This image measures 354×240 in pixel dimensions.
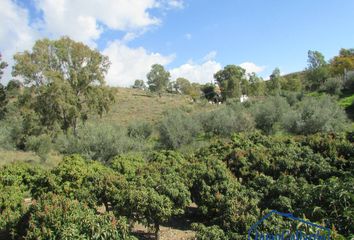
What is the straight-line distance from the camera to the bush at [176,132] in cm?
2538

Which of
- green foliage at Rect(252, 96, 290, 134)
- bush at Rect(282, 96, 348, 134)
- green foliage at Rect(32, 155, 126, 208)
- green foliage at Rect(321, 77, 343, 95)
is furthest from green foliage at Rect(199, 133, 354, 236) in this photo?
green foliage at Rect(321, 77, 343, 95)

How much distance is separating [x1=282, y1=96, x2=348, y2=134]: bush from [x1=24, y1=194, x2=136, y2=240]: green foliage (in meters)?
19.3

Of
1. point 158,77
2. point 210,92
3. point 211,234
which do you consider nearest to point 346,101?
point 211,234

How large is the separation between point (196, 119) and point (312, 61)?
34123 mm

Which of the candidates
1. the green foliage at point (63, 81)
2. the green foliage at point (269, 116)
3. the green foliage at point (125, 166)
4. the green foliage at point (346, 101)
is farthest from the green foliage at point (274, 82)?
the green foliage at point (125, 166)

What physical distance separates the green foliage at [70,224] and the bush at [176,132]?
60.5 ft

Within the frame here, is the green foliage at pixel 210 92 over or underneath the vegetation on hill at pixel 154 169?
over

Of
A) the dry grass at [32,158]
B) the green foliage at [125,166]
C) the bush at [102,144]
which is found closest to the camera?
the green foliage at [125,166]

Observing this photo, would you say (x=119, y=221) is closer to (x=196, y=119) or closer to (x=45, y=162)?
(x=45, y=162)

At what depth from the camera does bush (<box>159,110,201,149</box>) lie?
25.4 meters

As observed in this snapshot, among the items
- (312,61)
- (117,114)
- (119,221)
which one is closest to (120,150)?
(119,221)

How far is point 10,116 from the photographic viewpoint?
126 feet

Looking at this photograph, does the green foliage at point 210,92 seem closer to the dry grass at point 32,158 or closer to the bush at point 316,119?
the bush at point 316,119

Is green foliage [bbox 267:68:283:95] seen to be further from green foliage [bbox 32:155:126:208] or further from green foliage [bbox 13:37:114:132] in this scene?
green foliage [bbox 32:155:126:208]
